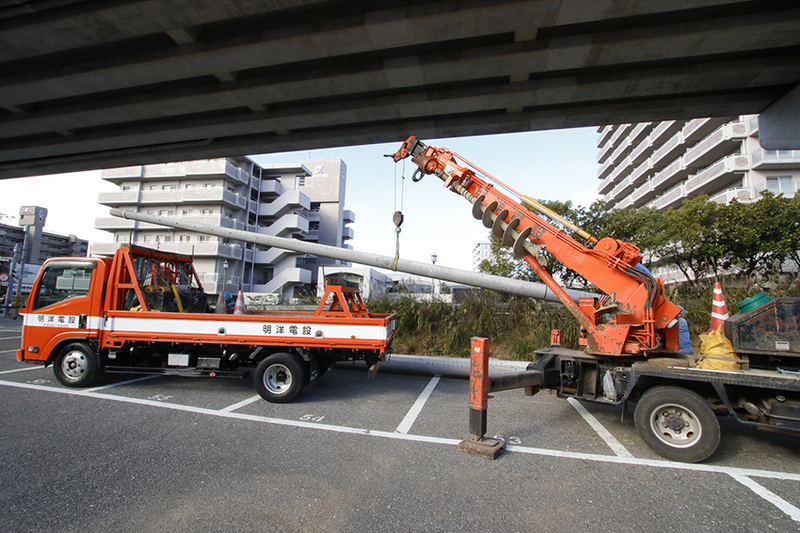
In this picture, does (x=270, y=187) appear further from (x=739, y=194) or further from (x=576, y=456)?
(x=576, y=456)

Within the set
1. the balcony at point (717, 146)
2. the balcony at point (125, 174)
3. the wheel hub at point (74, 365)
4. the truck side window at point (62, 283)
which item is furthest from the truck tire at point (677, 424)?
the balcony at point (125, 174)

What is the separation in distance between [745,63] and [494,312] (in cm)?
700

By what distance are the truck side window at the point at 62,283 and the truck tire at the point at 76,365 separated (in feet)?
2.73

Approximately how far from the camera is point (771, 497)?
3.12 m

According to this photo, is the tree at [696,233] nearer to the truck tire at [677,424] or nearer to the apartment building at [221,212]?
the truck tire at [677,424]

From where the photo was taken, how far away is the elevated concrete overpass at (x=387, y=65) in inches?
247

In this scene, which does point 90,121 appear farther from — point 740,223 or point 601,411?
point 740,223

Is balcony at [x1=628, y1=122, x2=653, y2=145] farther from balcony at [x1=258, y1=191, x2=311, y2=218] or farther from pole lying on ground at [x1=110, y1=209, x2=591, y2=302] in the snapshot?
pole lying on ground at [x1=110, y1=209, x2=591, y2=302]

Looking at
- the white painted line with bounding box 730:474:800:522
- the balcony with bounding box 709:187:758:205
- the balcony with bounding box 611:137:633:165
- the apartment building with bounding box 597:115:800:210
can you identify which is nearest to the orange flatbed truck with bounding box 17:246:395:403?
the white painted line with bounding box 730:474:800:522

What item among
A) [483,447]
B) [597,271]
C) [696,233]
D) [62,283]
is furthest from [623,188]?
[62,283]

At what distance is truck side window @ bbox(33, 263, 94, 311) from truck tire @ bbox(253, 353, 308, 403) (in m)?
3.32

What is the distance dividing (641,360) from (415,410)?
296cm

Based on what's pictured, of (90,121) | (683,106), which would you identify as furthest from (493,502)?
(90,121)

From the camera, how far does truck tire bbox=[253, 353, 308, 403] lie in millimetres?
5520
